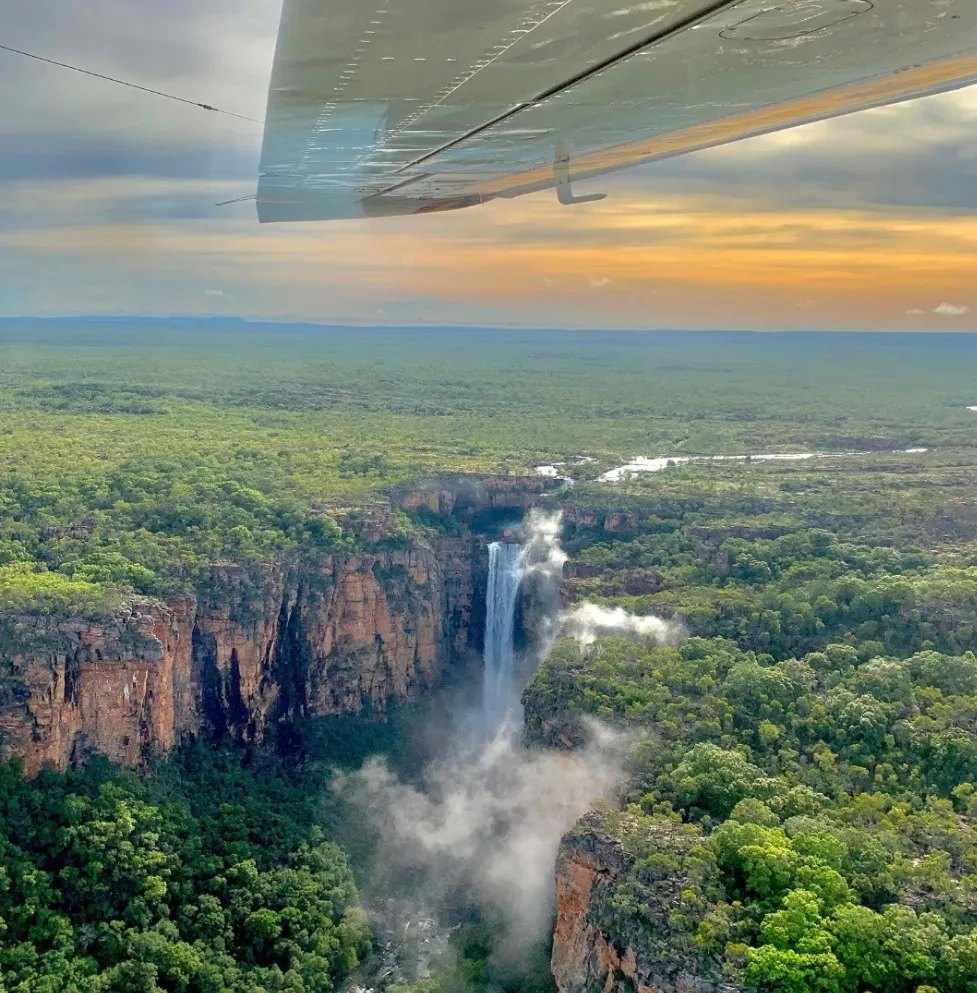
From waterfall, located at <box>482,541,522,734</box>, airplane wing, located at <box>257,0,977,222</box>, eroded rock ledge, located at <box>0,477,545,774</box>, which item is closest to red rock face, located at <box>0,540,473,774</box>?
eroded rock ledge, located at <box>0,477,545,774</box>

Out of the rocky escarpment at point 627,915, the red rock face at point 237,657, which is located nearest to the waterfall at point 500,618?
the red rock face at point 237,657

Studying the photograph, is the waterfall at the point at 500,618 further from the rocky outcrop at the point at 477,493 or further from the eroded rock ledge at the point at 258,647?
the rocky outcrop at the point at 477,493

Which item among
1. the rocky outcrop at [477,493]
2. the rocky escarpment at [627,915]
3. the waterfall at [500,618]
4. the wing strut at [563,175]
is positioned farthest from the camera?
the rocky outcrop at [477,493]

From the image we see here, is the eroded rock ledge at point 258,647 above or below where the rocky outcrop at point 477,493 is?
below

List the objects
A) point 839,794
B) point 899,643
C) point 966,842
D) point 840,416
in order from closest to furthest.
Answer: point 966,842 < point 839,794 < point 899,643 < point 840,416

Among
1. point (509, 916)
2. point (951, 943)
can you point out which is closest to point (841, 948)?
point (951, 943)

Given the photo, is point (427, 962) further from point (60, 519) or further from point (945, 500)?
point (945, 500)

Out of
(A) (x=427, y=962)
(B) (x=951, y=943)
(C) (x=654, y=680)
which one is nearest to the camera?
(B) (x=951, y=943)

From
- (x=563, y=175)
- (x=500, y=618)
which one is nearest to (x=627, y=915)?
(x=563, y=175)
